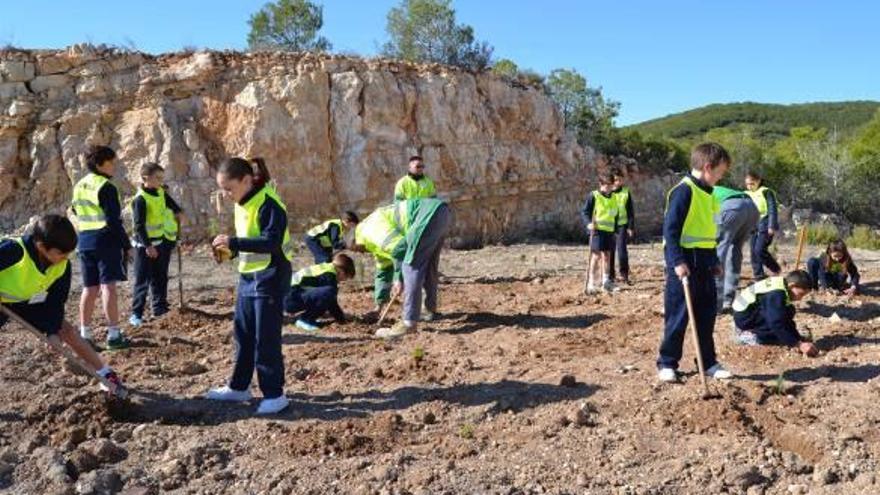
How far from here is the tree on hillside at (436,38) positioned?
20625mm

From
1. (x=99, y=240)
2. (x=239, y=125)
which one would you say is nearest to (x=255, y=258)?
(x=99, y=240)

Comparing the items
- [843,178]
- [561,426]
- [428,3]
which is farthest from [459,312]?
[843,178]

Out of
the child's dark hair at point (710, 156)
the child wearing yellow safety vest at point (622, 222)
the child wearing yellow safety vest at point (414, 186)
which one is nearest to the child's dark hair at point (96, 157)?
the child wearing yellow safety vest at point (414, 186)

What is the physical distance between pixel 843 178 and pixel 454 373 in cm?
2675

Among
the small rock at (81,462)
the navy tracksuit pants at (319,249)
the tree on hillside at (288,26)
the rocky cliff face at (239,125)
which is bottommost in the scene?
the small rock at (81,462)

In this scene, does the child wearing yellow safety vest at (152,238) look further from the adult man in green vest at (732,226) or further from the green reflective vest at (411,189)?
Result: the adult man in green vest at (732,226)

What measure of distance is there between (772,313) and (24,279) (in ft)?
16.7

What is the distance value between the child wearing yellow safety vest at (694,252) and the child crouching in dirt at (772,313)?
0.85 m

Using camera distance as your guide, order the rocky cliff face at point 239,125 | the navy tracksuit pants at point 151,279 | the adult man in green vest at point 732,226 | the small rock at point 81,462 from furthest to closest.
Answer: the rocky cliff face at point 239,125 → the navy tracksuit pants at point 151,279 → the adult man in green vest at point 732,226 → the small rock at point 81,462

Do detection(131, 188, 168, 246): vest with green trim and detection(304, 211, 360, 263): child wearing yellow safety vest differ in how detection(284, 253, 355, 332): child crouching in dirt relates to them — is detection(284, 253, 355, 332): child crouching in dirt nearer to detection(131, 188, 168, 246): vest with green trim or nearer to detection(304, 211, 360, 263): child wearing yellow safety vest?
detection(304, 211, 360, 263): child wearing yellow safety vest

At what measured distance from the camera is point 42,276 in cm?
482

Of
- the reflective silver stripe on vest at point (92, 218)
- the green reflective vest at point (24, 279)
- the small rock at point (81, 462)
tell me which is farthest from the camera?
the reflective silver stripe on vest at point (92, 218)

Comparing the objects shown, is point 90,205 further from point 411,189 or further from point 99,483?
point 411,189

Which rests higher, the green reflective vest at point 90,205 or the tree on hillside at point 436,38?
the tree on hillside at point 436,38
